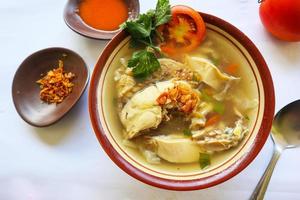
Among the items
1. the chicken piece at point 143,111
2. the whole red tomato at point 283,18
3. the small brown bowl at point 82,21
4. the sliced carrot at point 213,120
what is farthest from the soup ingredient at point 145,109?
the whole red tomato at point 283,18

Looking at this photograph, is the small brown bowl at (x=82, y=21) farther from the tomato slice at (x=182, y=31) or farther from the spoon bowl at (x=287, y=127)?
the spoon bowl at (x=287, y=127)

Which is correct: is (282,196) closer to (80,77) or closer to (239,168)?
(239,168)

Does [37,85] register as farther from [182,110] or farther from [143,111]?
[182,110]

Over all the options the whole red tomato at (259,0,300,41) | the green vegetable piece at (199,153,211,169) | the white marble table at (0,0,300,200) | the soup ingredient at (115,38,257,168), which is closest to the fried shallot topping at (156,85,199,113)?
the soup ingredient at (115,38,257,168)

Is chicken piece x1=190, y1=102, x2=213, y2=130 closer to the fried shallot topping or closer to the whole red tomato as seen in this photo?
the fried shallot topping

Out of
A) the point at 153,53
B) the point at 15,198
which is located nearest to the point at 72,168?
the point at 15,198

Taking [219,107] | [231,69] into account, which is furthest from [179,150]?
[231,69]

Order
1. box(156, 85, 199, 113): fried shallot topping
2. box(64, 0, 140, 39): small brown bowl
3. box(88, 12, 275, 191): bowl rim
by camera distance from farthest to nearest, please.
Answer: box(64, 0, 140, 39): small brown bowl → box(156, 85, 199, 113): fried shallot topping → box(88, 12, 275, 191): bowl rim
